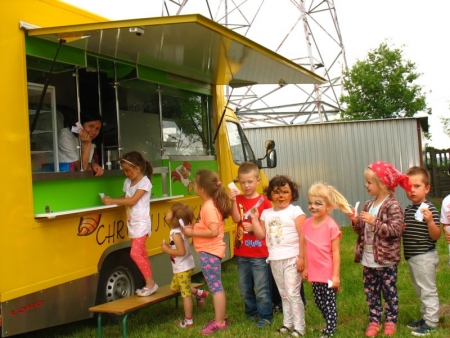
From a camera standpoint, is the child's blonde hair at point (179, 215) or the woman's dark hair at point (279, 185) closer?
the woman's dark hair at point (279, 185)

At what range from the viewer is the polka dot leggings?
4562 mm

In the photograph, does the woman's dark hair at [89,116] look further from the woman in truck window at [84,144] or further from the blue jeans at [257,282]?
the blue jeans at [257,282]

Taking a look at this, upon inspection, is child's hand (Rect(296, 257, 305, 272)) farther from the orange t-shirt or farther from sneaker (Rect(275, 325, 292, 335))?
the orange t-shirt

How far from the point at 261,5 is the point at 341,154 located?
979 cm

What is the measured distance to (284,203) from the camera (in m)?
4.94

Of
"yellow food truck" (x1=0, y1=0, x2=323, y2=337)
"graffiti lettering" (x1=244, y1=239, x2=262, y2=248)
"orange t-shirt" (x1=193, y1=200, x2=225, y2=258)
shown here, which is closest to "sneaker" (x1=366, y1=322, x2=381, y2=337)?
"graffiti lettering" (x1=244, y1=239, x2=262, y2=248)

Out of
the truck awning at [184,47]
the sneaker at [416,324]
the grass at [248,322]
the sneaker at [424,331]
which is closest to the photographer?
the truck awning at [184,47]

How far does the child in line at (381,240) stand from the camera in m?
4.53

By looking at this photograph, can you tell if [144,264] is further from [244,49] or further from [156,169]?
[244,49]

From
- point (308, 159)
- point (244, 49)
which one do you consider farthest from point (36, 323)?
point (308, 159)

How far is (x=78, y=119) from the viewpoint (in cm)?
526

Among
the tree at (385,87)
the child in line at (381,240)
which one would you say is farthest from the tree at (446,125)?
the child in line at (381,240)

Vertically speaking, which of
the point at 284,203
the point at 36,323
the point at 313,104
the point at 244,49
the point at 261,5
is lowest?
the point at 36,323

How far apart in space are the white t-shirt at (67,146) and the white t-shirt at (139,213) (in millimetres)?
589
